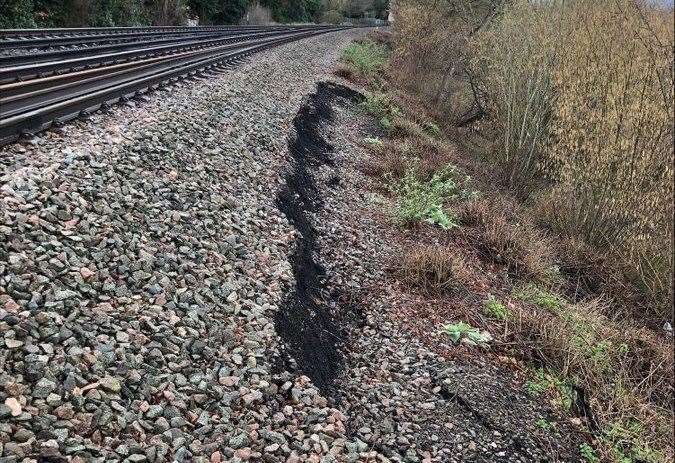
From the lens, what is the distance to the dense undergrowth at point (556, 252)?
257 inches

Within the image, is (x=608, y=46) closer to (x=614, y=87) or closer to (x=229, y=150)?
(x=614, y=87)

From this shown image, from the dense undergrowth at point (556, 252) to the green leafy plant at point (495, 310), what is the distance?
2cm

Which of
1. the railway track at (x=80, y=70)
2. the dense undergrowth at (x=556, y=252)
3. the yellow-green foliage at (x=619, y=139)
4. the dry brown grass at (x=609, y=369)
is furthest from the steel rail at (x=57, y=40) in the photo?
the yellow-green foliage at (x=619, y=139)

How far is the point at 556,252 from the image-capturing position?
1113cm

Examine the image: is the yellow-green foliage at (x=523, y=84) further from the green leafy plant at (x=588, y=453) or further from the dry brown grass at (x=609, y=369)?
the green leafy plant at (x=588, y=453)

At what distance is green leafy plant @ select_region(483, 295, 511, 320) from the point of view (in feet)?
25.4

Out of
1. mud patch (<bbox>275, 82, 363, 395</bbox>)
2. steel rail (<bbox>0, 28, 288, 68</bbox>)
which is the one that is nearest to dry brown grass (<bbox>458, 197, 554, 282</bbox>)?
mud patch (<bbox>275, 82, 363, 395</bbox>)

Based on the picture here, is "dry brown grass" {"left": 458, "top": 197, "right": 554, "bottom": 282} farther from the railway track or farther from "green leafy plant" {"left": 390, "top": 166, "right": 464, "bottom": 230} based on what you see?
the railway track

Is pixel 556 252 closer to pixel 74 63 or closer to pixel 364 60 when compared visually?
pixel 74 63

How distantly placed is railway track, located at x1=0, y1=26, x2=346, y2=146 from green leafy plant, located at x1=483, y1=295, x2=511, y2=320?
22.6 ft

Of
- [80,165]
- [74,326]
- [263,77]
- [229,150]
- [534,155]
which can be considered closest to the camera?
[74,326]

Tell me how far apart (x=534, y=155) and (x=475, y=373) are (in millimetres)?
10779

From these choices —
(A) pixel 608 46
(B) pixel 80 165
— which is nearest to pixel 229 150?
(B) pixel 80 165

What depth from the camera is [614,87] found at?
10.6m
